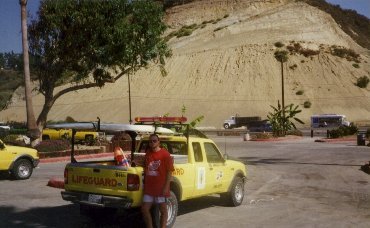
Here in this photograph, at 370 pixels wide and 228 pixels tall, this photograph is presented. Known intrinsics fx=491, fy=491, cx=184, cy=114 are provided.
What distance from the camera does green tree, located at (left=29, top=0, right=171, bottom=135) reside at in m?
30.3

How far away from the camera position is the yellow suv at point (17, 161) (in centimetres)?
1596

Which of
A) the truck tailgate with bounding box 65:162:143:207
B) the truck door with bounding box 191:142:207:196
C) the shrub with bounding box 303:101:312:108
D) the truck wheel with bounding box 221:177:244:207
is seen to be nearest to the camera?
the truck tailgate with bounding box 65:162:143:207

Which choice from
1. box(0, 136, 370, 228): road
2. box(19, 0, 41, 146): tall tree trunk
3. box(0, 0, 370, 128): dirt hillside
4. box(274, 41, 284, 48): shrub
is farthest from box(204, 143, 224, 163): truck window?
box(274, 41, 284, 48): shrub

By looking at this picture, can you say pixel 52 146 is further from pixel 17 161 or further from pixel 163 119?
pixel 163 119

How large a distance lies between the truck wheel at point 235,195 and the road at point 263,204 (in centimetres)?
17

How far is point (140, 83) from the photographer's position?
307 feet

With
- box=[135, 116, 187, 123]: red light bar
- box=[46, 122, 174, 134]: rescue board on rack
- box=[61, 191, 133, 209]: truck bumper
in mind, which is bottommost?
box=[61, 191, 133, 209]: truck bumper

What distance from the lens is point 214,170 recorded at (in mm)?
10828

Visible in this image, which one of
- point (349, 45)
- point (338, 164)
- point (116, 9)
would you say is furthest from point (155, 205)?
point (349, 45)

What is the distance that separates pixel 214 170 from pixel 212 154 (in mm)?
388

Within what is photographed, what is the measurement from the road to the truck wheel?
0.57ft

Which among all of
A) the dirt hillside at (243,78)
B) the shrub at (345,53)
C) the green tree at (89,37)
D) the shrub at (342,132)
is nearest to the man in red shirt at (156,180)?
the green tree at (89,37)

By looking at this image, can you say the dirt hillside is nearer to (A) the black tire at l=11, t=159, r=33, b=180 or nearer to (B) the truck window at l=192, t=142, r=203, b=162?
(A) the black tire at l=11, t=159, r=33, b=180

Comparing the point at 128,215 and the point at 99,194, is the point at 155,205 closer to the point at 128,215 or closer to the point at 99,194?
the point at 99,194
